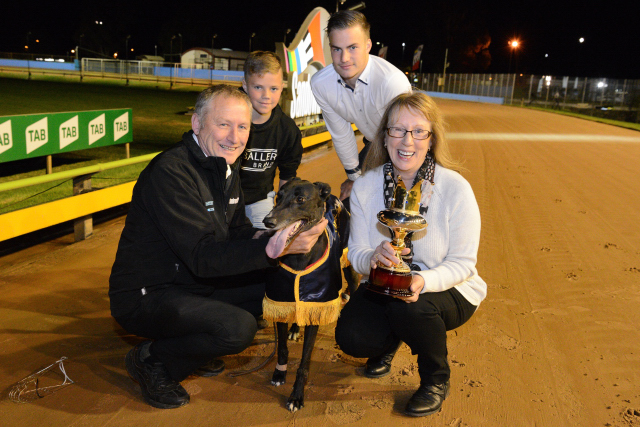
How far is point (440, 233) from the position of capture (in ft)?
8.95

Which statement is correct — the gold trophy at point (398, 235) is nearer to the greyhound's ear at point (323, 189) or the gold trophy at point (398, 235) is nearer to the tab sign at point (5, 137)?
the greyhound's ear at point (323, 189)

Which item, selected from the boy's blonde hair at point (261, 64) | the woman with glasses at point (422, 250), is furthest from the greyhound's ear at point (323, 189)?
the boy's blonde hair at point (261, 64)

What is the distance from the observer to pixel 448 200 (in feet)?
8.87

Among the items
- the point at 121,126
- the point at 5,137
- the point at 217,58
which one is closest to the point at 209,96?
the point at 5,137

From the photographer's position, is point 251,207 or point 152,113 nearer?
point 251,207

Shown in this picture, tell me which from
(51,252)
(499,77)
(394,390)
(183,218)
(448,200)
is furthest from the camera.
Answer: (499,77)

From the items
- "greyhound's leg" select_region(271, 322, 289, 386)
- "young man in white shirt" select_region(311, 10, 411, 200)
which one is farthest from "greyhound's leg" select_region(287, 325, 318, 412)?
"young man in white shirt" select_region(311, 10, 411, 200)

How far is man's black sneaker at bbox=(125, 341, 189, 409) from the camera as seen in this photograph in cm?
263

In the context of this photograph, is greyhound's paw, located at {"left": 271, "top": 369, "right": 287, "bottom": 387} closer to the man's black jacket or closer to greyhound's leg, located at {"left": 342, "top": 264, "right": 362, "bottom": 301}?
the man's black jacket

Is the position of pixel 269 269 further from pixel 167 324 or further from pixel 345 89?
pixel 345 89

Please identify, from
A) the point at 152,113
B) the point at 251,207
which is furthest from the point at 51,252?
the point at 152,113

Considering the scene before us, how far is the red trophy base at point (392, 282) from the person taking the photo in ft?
7.93

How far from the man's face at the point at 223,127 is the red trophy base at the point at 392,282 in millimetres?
1007

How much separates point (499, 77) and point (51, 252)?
42.2m
